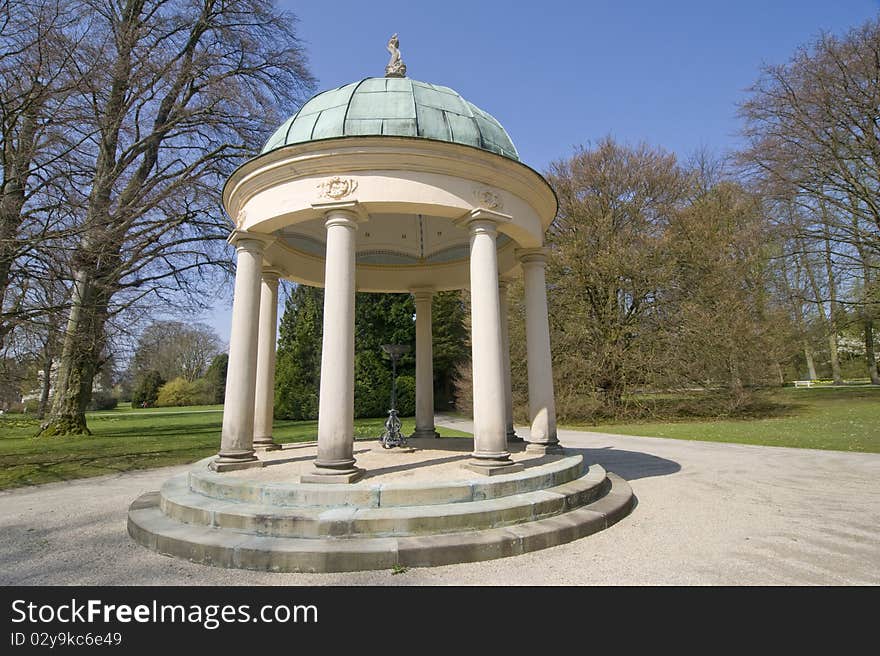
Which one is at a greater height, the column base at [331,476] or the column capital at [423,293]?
the column capital at [423,293]

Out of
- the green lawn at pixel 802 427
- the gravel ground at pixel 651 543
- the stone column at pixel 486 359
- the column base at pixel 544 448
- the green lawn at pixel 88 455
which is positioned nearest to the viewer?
the gravel ground at pixel 651 543

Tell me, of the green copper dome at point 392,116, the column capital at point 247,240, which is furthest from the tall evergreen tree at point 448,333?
the column capital at point 247,240

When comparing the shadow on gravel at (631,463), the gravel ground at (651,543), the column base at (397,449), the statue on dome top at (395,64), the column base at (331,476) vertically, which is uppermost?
the statue on dome top at (395,64)

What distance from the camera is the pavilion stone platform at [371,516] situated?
4777 millimetres

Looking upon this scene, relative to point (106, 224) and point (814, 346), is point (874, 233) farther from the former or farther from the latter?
point (106, 224)

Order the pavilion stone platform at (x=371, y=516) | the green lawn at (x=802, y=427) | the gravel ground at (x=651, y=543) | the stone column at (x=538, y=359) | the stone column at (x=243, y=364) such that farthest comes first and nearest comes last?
the green lawn at (x=802, y=427) → the stone column at (x=538, y=359) → the stone column at (x=243, y=364) → the pavilion stone platform at (x=371, y=516) → the gravel ground at (x=651, y=543)

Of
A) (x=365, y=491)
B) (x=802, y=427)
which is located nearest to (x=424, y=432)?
(x=365, y=491)

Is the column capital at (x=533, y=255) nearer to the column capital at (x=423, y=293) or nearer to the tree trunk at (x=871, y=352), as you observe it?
the column capital at (x=423, y=293)

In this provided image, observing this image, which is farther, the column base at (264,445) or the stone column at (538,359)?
the column base at (264,445)

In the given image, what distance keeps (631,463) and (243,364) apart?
940 centimetres

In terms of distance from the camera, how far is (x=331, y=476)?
6.08 m

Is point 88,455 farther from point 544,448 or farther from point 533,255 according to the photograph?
point 533,255

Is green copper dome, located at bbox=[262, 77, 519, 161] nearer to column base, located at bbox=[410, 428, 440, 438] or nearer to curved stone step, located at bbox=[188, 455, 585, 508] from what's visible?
curved stone step, located at bbox=[188, 455, 585, 508]

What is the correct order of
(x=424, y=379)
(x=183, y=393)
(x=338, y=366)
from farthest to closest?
(x=183, y=393)
(x=424, y=379)
(x=338, y=366)
